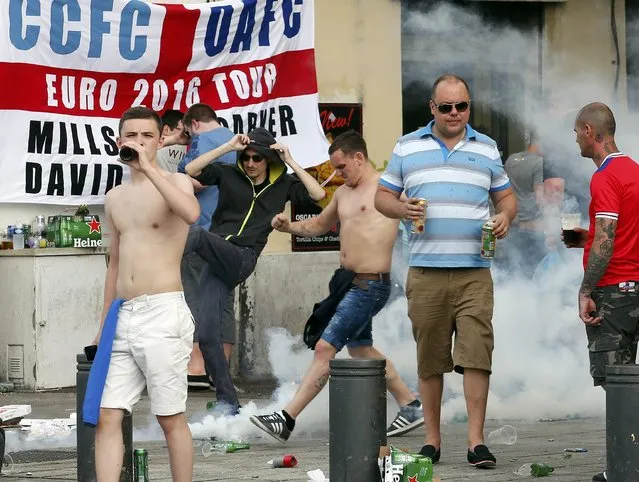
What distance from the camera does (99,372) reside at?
670cm

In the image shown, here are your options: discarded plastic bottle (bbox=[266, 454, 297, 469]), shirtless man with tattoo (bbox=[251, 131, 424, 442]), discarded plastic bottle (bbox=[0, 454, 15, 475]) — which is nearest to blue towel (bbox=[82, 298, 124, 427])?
discarded plastic bottle (bbox=[0, 454, 15, 475])

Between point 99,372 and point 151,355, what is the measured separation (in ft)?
0.74

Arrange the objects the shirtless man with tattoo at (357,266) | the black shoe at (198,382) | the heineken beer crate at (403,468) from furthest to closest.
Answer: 1. the black shoe at (198,382)
2. the shirtless man with tattoo at (357,266)
3. the heineken beer crate at (403,468)

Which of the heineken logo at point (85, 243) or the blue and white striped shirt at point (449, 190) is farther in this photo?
the heineken logo at point (85, 243)

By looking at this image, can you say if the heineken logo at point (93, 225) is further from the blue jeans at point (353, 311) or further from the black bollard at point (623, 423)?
the black bollard at point (623, 423)

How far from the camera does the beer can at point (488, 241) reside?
316 inches

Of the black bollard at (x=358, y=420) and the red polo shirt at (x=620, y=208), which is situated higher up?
the red polo shirt at (x=620, y=208)

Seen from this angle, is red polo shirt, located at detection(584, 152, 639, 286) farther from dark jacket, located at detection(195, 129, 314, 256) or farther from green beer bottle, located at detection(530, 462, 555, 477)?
dark jacket, located at detection(195, 129, 314, 256)

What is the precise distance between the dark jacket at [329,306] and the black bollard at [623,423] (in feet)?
10.7

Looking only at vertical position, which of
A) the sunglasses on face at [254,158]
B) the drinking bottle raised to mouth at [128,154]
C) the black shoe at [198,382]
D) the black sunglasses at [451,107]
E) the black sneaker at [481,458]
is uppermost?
the black sunglasses at [451,107]

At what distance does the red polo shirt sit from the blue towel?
2395 mm

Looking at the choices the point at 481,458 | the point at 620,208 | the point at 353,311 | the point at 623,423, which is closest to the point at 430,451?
the point at 481,458

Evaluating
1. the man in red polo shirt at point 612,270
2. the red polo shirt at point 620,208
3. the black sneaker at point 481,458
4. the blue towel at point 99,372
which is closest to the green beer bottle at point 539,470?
the black sneaker at point 481,458

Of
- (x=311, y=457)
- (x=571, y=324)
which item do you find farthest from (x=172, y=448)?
(x=571, y=324)
